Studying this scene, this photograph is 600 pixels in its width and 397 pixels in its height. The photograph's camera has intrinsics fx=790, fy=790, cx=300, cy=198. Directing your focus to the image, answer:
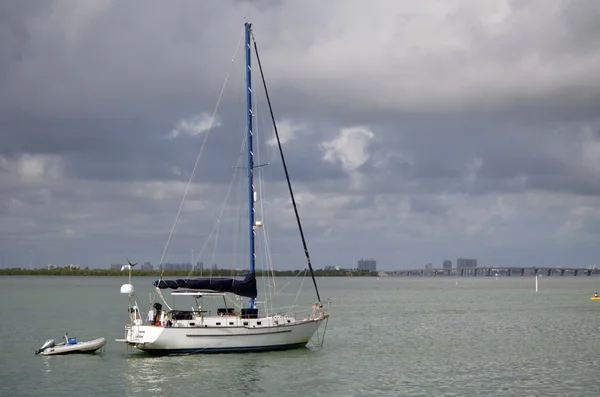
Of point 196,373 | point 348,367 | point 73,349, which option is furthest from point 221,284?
point 73,349

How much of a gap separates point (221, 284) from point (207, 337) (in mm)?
4035

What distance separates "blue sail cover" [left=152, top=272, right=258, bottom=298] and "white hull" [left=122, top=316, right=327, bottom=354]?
7.27 feet

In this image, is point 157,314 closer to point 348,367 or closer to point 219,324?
point 219,324

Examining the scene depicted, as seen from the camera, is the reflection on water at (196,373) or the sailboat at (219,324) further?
the sailboat at (219,324)

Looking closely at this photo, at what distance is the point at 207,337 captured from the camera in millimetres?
52719

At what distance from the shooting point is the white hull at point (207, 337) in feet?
172

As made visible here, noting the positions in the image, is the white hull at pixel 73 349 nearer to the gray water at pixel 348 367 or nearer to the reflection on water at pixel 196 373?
the gray water at pixel 348 367

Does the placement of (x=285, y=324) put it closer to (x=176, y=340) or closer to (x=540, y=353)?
(x=176, y=340)

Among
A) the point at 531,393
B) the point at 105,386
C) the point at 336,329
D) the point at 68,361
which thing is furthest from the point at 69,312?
the point at 531,393

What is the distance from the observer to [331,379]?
1847 inches

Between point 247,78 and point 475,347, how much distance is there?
28.3 m

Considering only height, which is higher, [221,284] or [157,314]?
[221,284]

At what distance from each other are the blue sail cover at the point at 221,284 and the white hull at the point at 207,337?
221cm

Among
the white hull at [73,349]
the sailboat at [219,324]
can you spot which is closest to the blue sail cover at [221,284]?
the sailboat at [219,324]
